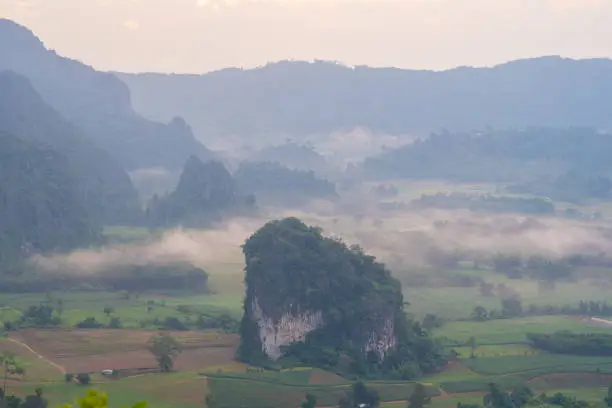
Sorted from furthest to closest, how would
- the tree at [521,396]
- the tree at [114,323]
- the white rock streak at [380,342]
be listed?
the tree at [114,323] < the white rock streak at [380,342] < the tree at [521,396]

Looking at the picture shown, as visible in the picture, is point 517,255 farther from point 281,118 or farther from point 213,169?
point 281,118

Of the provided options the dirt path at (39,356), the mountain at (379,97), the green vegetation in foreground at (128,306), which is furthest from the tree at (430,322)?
the mountain at (379,97)

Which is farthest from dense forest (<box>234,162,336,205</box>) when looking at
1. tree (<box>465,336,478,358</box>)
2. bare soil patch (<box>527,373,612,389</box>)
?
bare soil patch (<box>527,373,612,389</box>)

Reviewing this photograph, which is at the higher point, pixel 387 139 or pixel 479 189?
pixel 387 139

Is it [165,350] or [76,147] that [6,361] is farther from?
[76,147]

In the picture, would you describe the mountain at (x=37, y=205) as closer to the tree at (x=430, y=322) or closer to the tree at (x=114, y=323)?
the tree at (x=114, y=323)

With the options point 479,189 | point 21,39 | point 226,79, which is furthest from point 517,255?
point 226,79
